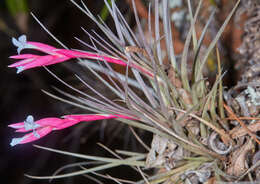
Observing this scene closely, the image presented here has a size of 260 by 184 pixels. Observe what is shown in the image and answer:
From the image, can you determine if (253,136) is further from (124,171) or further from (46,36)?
(46,36)

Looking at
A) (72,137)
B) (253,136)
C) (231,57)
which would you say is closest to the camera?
(253,136)

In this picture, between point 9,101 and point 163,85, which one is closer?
point 163,85

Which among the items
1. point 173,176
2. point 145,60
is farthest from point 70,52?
point 173,176

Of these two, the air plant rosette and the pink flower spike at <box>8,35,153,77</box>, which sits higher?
the pink flower spike at <box>8,35,153,77</box>

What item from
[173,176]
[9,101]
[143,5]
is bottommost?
[173,176]

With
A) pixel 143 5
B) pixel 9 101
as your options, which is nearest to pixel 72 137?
pixel 9 101

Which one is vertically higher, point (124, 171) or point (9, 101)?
point (9, 101)

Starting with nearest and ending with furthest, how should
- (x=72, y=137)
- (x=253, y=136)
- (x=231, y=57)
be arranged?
(x=253, y=136) → (x=231, y=57) → (x=72, y=137)

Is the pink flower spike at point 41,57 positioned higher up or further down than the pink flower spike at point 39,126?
higher up

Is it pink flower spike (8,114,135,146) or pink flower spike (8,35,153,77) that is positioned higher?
pink flower spike (8,35,153,77)

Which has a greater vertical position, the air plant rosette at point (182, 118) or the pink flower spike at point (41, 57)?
the pink flower spike at point (41, 57)
